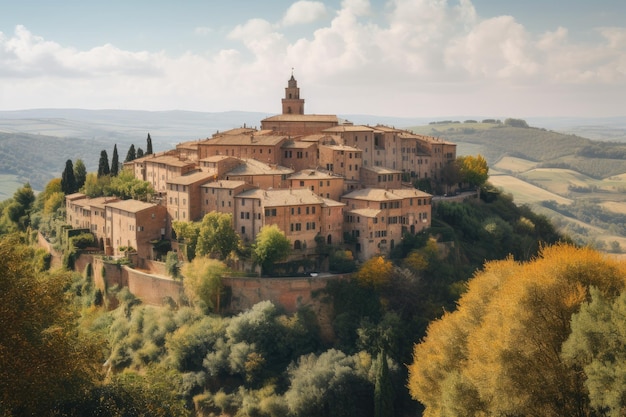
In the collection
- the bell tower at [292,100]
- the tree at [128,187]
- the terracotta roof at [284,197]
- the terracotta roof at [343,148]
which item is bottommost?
the tree at [128,187]

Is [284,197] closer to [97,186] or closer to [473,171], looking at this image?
[97,186]

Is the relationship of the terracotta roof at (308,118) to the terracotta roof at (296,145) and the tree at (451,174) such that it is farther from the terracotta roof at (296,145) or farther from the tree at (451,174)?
the tree at (451,174)

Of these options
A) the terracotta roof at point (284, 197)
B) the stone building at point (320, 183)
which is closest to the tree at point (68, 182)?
the stone building at point (320, 183)

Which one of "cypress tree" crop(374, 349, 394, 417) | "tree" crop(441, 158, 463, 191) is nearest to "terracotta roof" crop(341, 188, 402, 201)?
"cypress tree" crop(374, 349, 394, 417)

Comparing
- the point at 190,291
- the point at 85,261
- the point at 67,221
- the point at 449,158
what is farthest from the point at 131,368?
the point at 449,158

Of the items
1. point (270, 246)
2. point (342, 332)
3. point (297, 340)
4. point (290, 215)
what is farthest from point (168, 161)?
point (342, 332)
